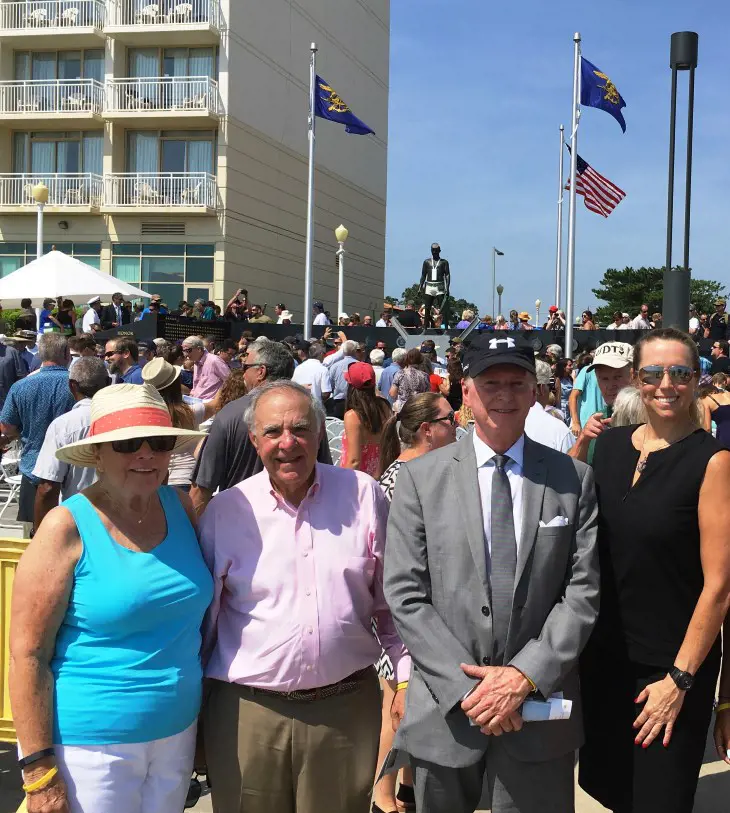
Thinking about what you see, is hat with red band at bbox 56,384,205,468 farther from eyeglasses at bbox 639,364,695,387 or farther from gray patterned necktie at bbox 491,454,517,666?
eyeglasses at bbox 639,364,695,387

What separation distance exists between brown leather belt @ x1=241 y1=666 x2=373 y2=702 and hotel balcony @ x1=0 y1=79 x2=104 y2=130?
105 feet

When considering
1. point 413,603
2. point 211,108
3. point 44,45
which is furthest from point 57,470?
point 44,45

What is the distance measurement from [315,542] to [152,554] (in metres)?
0.51

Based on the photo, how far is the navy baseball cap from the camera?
2.80m

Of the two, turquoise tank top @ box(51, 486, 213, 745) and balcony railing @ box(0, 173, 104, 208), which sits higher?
balcony railing @ box(0, 173, 104, 208)

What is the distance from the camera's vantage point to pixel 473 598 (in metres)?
2.70

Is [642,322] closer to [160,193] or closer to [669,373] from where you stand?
[160,193]

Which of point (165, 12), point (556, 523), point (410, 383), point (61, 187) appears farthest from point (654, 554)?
point (61, 187)

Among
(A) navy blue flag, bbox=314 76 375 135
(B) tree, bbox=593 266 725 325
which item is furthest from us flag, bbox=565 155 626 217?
(B) tree, bbox=593 266 725 325

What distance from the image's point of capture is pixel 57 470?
17.9 feet

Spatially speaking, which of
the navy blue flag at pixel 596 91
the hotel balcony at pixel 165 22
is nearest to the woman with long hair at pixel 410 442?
→ the navy blue flag at pixel 596 91

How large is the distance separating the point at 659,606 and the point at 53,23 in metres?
34.5

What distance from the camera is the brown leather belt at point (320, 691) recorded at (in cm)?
289

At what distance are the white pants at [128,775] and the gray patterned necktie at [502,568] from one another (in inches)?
39.6
